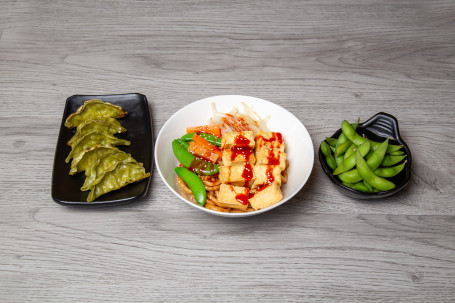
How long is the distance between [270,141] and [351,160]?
371mm

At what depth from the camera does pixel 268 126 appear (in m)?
2.06

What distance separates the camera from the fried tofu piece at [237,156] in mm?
1822

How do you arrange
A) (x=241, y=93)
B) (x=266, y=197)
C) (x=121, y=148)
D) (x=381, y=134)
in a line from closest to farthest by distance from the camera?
(x=266, y=197), (x=381, y=134), (x=121, y=148), (x=241, y=93)

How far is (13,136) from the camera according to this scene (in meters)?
2.26

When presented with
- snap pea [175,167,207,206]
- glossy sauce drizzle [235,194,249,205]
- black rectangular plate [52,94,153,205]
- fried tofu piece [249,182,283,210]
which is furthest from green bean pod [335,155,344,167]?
black rectangular plate [52,94,153,205]

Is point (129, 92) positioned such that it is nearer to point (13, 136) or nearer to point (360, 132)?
point (13, 136)

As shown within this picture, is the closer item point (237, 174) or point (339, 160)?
point (237, 174)

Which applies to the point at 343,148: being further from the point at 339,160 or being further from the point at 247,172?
the point at 247,172

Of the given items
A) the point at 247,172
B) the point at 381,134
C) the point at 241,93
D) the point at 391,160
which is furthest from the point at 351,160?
the point at 241,93

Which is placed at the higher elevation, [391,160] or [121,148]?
[391,160]

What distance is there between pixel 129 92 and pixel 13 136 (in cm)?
71

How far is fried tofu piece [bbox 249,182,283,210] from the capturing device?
1.66 m

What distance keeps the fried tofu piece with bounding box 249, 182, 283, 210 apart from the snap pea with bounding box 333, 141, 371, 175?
1.03 ft

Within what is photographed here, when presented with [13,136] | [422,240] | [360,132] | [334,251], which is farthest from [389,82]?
[13,136]
